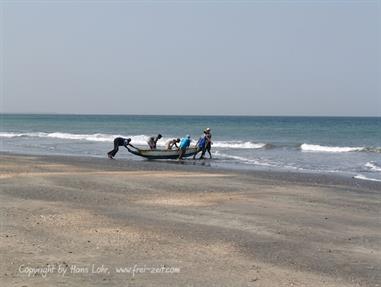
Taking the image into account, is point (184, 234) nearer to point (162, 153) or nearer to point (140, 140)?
point (162, 153)

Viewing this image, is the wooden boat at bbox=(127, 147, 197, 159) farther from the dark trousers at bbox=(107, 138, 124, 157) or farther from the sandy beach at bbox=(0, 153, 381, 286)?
the sandy beach at bbox=(0, 153, 381, 286)

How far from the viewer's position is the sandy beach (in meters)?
6.27

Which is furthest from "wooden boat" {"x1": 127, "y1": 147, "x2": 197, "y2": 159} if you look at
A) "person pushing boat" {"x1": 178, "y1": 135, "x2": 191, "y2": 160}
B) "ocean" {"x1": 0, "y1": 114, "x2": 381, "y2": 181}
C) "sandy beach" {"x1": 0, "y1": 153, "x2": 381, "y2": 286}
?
"sandy beach" {"x1": 0, "y1": 153, "x2": 381, "y2": 286}

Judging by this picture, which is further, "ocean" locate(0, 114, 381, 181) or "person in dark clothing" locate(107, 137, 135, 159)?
"person in dark clothing" locate(107, 137, 135, 159)

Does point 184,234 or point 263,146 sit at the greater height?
point 184,234

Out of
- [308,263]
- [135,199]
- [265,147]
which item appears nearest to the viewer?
[308,263]

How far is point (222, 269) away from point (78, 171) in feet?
37.0

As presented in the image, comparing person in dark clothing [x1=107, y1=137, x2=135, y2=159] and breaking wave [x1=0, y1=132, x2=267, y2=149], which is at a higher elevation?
person in dark clothing [x1=107, y1=137, x2=135, y2=159]

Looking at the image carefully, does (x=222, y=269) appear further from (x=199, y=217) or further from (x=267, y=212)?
(x=267, y=212)

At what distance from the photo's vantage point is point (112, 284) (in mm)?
5859

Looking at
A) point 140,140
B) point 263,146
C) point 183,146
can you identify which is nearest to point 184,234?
point 183,146

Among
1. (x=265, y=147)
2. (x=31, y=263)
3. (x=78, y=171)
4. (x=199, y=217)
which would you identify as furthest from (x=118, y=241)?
(x=265, y=147)

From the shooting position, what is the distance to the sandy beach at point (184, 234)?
6270 millimetres

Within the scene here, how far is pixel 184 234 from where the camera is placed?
27.1 ft
